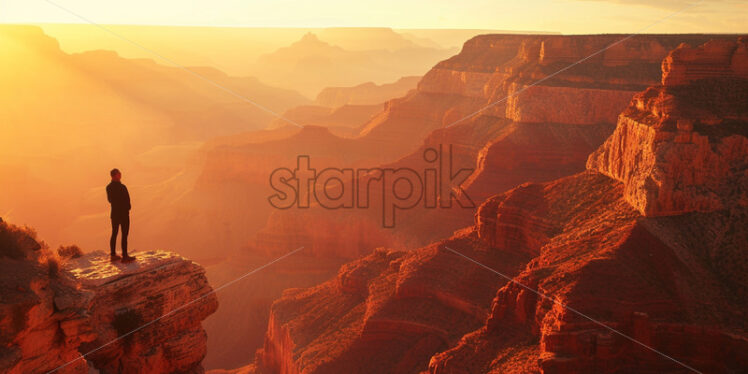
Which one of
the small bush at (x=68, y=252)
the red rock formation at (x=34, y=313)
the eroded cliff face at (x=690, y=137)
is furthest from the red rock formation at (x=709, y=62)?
the red rock formation at (x=34, y=313)

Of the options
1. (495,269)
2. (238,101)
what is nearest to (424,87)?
(495,269)

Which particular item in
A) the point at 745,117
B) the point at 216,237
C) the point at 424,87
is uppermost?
the point at 424,87

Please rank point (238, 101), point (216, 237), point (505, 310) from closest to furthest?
1. point (505, 310)
2. point (216, 237)
3. point (238, 101)

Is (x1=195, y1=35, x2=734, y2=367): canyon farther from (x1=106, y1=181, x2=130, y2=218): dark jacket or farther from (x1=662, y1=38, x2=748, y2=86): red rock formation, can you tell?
(x1=106, y1=181, x2=130, y2=218): dark jacket

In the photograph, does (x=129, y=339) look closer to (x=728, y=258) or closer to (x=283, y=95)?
(x=728, y=258)

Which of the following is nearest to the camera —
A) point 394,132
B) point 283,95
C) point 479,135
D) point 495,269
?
point 495,269

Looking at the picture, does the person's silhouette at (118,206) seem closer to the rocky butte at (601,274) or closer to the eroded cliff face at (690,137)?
the rocky butte at (601,274)

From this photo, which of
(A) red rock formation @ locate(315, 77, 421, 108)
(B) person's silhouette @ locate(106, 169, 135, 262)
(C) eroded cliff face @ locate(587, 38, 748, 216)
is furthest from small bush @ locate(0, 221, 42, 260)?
(A) red rock formation @ locate(315, 77, 421, 108)

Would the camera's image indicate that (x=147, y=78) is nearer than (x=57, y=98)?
No
